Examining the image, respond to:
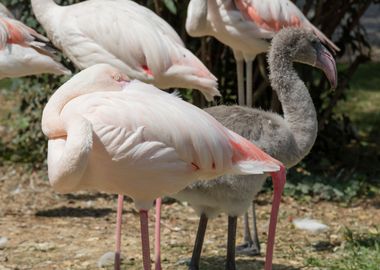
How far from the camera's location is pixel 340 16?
7.35 meters

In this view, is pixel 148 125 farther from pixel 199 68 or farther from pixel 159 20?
pixel 159 20

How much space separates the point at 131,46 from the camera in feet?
18.1

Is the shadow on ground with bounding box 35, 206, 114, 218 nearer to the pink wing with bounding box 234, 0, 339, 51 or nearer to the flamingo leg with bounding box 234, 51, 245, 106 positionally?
the flamingo leg with bounding box 234, 51, 245, 106

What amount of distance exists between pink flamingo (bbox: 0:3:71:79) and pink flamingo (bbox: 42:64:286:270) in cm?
154

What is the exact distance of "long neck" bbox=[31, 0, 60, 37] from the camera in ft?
19.1

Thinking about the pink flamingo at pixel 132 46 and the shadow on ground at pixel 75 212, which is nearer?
the pink flamingo at pixel 132 46

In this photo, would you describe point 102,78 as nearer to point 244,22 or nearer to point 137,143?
point 137,143

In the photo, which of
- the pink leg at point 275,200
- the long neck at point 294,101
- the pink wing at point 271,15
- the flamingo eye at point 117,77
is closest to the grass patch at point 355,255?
the long neck at point 294,101

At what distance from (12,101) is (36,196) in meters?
3.32

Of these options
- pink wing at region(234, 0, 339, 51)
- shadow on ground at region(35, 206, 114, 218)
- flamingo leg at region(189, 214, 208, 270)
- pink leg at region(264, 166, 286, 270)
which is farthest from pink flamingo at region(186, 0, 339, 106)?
pink leg at region(264, 166, 286, 270)

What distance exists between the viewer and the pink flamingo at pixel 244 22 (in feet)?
19.5

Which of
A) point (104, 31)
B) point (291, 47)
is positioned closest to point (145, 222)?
point (291, 47)

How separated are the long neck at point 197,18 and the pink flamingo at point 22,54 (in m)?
0.96

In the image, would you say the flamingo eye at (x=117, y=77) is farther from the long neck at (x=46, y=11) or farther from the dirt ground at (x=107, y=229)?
the long neck at (x=46, y=11)
